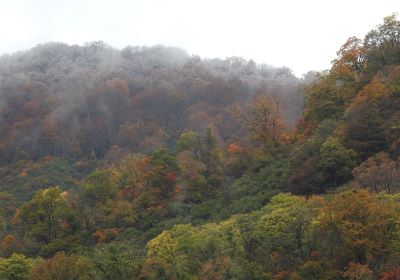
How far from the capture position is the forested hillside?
29.0 meters

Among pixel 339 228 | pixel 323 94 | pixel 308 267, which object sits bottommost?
pixel 308 267

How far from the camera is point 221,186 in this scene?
52562 millimetres

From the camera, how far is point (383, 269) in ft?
84.1

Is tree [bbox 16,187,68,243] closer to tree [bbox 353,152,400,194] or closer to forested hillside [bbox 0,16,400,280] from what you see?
forested hillside [bbox 0,16,400,280]

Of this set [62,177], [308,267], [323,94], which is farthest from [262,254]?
[62,177]

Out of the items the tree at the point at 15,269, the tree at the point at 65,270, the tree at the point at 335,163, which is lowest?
the tree at the point at 15,269

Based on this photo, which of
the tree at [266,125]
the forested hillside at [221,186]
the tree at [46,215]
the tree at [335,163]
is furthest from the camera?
the tree at [266,125]

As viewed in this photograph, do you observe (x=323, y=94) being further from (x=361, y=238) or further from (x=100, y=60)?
(x=100, y=60)

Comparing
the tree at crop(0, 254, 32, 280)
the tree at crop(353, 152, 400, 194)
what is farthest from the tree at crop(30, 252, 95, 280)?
the tree at crop(353, 152, 400, 194)

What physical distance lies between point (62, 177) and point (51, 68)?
5661cm

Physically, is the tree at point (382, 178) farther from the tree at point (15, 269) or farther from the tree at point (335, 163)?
the tree at point (15, 269)

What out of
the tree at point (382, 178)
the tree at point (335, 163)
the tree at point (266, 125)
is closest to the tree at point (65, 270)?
the tree at point (382, 178)

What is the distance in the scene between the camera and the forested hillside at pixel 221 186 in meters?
29.0

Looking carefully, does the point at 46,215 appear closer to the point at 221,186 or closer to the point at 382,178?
the point at 221,186
